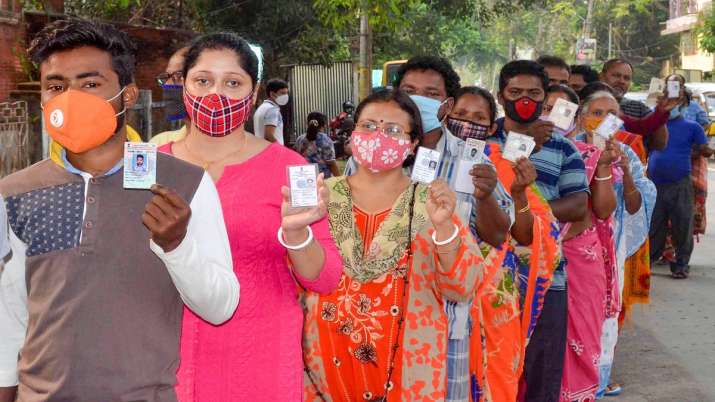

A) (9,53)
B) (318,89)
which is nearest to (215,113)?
(9,53)

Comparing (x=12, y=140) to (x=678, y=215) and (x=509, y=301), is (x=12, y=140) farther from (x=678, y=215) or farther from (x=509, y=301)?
(x=678, y=215)

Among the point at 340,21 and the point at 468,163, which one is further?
the point at 340,21

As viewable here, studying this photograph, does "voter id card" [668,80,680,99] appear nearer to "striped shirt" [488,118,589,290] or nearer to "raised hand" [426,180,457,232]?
"striped shirt" [488,118,589,290]

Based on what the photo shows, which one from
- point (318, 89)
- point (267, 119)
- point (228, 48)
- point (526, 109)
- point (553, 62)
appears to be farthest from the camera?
point (318, 89)

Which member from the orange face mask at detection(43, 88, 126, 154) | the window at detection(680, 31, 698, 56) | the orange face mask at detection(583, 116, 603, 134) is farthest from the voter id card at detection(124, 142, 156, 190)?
the window at detection(680, 31, 698, 56)

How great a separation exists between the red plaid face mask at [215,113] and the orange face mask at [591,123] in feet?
11.9

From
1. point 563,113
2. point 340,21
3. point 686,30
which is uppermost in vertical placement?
point 686,30

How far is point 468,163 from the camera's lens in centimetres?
421

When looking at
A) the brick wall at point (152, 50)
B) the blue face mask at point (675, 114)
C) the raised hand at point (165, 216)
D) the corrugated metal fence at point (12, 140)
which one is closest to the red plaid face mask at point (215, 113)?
the raised hand at point (165, 216)

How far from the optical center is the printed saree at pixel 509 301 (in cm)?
424

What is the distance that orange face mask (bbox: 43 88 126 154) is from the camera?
253 centimetres

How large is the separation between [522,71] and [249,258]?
275 centimetres

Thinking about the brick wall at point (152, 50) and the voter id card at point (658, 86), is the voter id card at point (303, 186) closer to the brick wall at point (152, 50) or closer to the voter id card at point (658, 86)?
the voter id card at point (658, 86)

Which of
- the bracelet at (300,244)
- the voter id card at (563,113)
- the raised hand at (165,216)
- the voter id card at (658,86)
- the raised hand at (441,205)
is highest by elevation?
the voter id card at (658,86)
